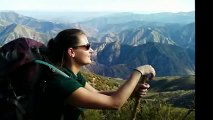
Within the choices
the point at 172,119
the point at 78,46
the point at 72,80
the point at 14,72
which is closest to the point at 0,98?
the point at 14,72

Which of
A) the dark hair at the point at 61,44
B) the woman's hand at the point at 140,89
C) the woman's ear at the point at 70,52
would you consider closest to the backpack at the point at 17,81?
the dark hair at the point at 61,44

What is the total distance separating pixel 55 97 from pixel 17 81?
17.9 inches

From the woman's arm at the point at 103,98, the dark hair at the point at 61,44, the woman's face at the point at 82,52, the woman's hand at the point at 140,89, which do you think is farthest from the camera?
the woman's hand at the point at 140,89

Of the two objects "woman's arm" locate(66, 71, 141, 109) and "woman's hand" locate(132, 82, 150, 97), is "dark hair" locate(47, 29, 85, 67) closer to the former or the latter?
"woman's arm" locate(66, 71, 141, 109)

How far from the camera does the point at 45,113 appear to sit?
434 centimetres

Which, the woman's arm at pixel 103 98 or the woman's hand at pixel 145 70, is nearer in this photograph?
the woman's arm at pixel 103 98

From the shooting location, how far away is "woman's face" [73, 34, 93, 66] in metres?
4.64

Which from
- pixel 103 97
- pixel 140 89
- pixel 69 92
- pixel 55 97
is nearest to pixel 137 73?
pixel 103 97

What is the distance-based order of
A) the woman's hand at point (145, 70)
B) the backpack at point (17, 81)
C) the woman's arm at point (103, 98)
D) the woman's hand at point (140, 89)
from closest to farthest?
the backpack at point (17, 81) → the woman's arm at point (103, 98) → the woman's hand at point (145, 70) → the woman's hand at point (140, 89)

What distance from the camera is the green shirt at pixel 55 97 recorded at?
4250mm

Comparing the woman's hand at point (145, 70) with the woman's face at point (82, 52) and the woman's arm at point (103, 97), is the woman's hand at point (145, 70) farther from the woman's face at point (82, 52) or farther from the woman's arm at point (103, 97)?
the woman's face at point (82, 52)

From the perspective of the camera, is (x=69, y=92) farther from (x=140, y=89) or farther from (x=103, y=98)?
(x=140, y=89)

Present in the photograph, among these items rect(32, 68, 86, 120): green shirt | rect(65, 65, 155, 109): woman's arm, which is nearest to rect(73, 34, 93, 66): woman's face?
rect(32, 68, 86, 120): green shirt

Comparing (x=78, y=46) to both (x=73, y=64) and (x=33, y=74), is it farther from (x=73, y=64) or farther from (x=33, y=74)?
(x=33, y=74)
